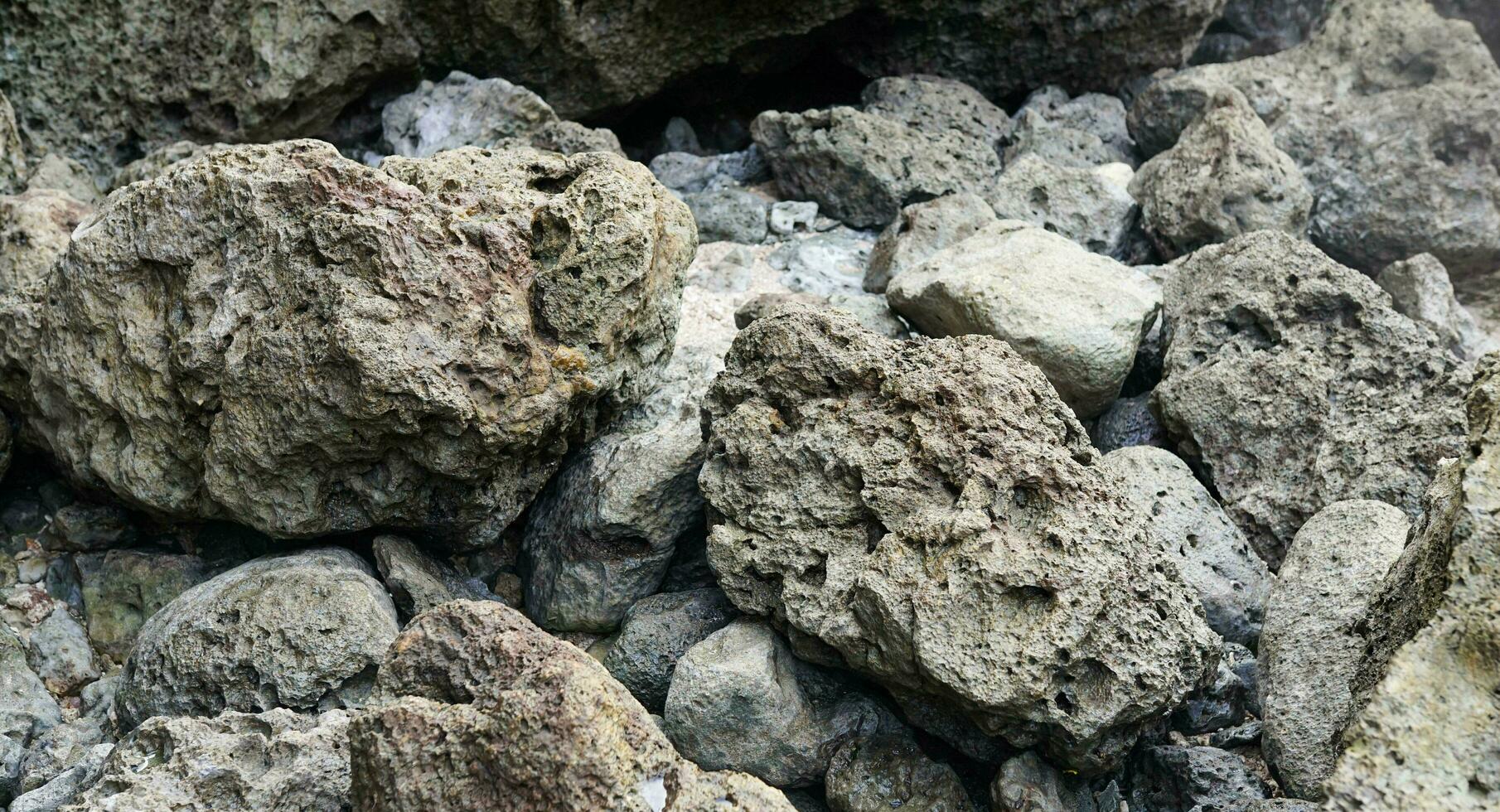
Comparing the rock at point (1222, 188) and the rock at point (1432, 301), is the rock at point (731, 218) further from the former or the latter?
the rock at point (1432, 301)

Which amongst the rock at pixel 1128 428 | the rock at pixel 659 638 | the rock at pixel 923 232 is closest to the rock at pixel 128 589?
the rock at pixel 659 638

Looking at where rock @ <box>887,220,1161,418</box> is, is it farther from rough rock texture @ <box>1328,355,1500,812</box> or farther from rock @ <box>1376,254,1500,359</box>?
rough rock texture @ <box>1328,355,1500,812</box>

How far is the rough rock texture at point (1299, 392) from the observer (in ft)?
15.2

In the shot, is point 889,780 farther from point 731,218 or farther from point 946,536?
point 731,218

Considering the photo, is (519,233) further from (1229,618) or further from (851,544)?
(1229,618)

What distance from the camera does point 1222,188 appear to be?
6152 mm

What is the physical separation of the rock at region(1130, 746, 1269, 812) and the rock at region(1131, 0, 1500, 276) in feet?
12.6

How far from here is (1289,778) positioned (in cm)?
358

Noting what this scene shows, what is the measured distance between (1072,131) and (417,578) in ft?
15.4

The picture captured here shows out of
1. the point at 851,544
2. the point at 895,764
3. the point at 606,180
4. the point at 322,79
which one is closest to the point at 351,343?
the point at 606,180

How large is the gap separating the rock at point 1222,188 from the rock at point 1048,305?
3.28ft

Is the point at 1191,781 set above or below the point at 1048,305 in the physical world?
below

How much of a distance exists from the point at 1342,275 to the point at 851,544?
95.9 inches

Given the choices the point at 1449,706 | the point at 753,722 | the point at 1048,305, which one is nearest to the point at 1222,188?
the point at 1048,305
